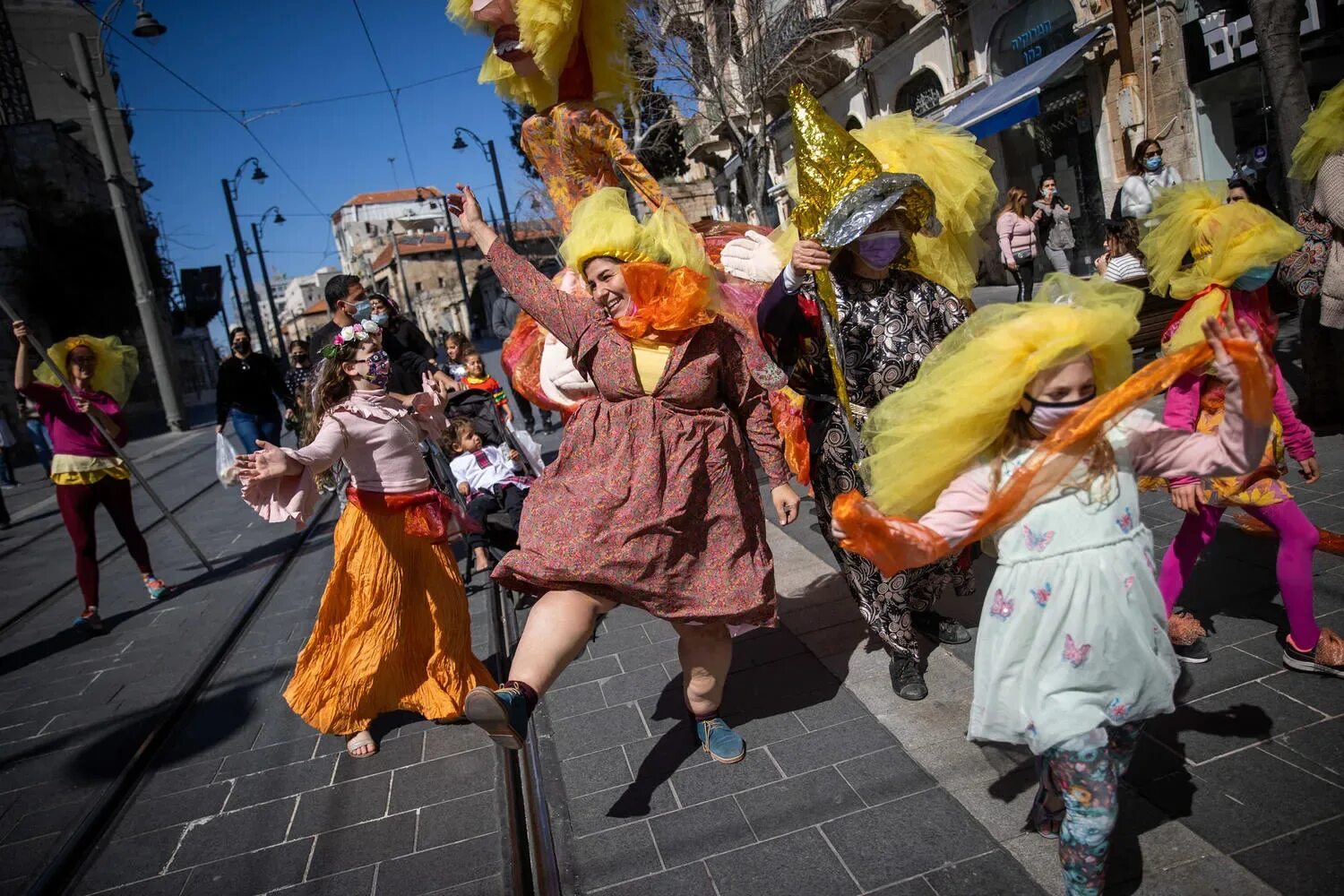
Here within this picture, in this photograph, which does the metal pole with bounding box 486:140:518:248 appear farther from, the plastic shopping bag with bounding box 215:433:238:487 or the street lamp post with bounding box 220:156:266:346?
the plastic shopping bag with bounding box 215:433:238:487

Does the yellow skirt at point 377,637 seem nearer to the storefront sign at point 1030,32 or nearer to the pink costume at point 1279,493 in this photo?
the pink costume at point 1279,493

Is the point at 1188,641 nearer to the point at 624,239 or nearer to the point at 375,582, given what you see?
the point at 624,239

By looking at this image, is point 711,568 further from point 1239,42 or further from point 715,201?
point 715,201

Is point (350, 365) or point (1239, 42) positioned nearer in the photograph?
point (350, 365)

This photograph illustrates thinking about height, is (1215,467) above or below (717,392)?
below

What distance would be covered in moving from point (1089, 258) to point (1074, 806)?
578 inches

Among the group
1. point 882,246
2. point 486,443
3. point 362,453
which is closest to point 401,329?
point 486,443

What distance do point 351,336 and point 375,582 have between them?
3.38ft

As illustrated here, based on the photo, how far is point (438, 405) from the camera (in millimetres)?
3965

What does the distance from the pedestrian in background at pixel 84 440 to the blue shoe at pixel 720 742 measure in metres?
4.90

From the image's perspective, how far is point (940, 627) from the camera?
12.6 ft

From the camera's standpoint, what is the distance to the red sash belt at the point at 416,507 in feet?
12.1

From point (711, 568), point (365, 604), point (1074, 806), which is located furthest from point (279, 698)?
point (1074, 806)

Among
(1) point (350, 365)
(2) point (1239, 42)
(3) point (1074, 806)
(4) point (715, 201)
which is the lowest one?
(3) point (1074, 806)
